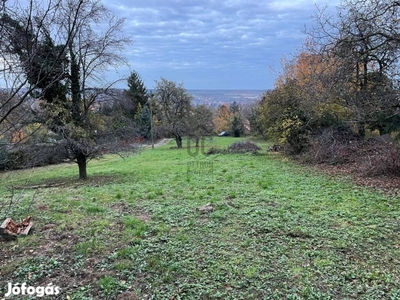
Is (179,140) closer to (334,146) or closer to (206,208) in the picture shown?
(334,146)

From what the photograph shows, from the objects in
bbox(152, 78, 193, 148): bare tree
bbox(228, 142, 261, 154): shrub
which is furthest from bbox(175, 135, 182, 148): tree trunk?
bbox(228, 142, 261, 154): shrub

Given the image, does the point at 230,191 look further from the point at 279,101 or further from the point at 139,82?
the point at 139,82

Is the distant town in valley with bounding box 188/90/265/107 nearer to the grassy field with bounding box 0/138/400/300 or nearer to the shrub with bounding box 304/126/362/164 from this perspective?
the shrub with bounding box 304/126/362/164

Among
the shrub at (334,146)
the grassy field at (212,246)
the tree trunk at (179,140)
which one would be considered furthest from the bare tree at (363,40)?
the tree trunk at (179,140)


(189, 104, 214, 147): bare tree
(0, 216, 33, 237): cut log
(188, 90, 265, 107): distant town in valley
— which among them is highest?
(188, 90, 265, 107): distant town in valley

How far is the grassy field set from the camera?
105 inches

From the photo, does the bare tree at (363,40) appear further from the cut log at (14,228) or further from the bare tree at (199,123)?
the bare tree at (199,123)

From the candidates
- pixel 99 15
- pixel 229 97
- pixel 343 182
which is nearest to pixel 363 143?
pixel 343 182

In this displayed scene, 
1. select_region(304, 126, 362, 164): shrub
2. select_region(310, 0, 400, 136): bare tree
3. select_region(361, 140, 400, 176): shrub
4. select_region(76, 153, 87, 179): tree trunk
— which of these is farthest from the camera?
select_region(304, 126, 362, 164): shrub

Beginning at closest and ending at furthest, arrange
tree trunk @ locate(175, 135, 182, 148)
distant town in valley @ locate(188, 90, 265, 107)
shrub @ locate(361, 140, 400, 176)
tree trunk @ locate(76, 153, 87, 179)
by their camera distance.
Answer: shrub @ locate(361, 140, 400, 176) < tree trunk @ locate(76, 153, 87, 179) < tree trunk @ locate(175, 135, 182, 148) < distant town in valley @ locate(188, 90, 265, 107)

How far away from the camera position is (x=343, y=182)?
7.31 m

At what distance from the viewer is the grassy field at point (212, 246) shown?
8.77 ft

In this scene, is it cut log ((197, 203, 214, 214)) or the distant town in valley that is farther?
the distant town in valley

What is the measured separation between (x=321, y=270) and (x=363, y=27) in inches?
266
